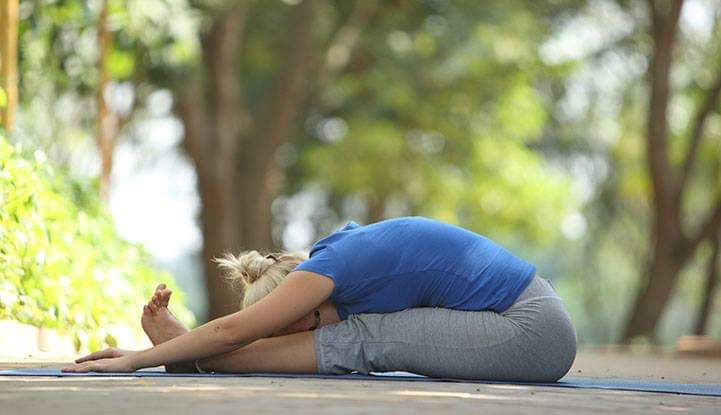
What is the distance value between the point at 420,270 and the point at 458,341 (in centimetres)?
35

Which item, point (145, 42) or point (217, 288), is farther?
point (217, 288)

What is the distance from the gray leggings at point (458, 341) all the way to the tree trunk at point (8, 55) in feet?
16.0

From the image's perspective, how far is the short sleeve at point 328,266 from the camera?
248 inches

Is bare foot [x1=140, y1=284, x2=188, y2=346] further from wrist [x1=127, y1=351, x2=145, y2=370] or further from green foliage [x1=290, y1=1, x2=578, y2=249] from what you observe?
green foliage [x1=290, y1=1, x2=578, y2=249]

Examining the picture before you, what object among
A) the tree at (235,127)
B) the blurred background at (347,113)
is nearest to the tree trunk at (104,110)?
the blurred background at (347,113)

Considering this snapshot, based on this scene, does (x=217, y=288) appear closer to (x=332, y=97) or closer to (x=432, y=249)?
(x=332, y=97)

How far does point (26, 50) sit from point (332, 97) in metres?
11.5

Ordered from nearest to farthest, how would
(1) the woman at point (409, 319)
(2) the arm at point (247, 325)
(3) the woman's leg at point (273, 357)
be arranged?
(2) the arm at point (247, 325) < (1) the woman at point (409, 319) < (3) the woman's leg at point (273, 357)

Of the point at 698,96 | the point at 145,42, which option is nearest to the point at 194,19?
the point at 145,42

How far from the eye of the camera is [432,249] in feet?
21.5

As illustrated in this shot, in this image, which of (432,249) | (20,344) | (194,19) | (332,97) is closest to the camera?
(432,249)

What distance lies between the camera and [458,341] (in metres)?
6.49

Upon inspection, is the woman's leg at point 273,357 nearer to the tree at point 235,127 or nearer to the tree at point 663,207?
the tree at point 235,127

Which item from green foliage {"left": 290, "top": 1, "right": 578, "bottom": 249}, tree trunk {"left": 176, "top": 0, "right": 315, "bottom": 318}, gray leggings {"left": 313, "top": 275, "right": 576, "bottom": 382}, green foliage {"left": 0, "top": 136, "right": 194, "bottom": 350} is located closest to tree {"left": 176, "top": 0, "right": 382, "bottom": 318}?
tree trunk {"left": 176, "top": 0, "right": 315, "bottom": 318}
